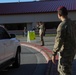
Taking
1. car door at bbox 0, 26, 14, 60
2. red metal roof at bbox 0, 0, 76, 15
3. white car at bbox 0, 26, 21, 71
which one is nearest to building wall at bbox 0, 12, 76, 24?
red metal roof at bbox 0, 0, 76, 15

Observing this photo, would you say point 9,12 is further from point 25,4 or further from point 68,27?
point 68,27

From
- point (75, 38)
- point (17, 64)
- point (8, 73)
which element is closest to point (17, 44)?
point (17, 64)

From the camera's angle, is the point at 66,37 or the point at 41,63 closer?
the point at 66,37

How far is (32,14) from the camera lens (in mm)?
53875

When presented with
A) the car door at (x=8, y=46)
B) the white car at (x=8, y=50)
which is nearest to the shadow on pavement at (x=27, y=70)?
the white car at (x=8, y=50)

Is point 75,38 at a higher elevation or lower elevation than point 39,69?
higher

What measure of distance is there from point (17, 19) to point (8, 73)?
43456 mm

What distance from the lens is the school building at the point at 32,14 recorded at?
53.4 m

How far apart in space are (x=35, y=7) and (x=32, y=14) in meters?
1.57

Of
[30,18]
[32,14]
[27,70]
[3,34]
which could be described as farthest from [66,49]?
[30,18]

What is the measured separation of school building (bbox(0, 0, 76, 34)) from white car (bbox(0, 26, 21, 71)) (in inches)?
1580

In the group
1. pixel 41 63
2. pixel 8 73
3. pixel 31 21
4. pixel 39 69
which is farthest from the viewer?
pixel 31 21

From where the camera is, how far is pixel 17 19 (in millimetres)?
54719

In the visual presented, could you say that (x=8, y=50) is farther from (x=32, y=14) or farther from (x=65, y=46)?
(x=32, y=14)
